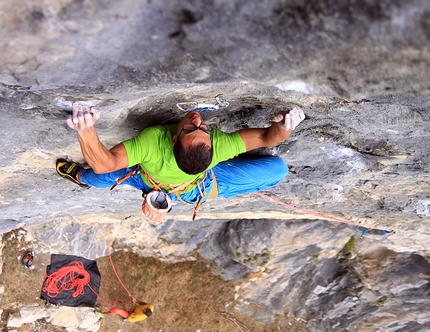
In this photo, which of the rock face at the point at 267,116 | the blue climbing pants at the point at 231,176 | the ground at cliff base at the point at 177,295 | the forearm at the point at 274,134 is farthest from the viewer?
the ground at cliff base at the point at 177,295

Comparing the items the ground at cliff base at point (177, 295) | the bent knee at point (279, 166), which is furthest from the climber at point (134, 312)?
the bent knee at point (279, 166)

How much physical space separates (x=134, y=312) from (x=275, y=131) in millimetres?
4725

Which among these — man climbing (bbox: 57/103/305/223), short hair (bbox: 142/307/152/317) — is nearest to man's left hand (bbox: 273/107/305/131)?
man climbing (bbox: 57/103/305/223)

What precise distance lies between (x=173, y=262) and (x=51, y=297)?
6.21 feet

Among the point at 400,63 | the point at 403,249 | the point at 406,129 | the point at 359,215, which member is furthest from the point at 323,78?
the point at 403,249

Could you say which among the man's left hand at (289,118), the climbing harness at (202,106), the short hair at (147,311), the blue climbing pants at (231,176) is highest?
the climbing harness at (202,106)

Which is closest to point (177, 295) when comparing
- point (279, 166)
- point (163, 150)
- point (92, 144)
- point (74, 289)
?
point (74, 289)

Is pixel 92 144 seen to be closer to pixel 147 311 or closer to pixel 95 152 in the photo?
pixel 95 152

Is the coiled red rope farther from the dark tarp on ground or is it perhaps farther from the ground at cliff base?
the ground at cliff base

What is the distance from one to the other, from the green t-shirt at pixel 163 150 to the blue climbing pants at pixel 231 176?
376 mm

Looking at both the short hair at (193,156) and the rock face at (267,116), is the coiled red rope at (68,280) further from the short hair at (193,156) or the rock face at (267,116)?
the short hair at (193,156)

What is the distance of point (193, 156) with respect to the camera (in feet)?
8.11

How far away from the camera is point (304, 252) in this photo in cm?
589

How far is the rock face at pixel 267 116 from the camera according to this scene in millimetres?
1412
